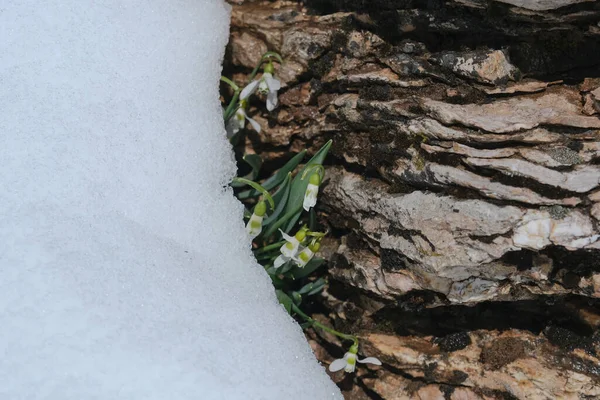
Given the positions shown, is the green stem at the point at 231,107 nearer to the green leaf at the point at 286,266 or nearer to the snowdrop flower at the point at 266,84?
the snowdrop flower at the point at 266,84

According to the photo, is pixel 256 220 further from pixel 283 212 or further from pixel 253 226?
pixel 283 212

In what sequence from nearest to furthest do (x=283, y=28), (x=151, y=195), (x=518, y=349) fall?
(x=151, y=195) < (x=518, y=349) < (x=283, y=28)

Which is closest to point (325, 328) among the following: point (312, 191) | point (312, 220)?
point (312, 220)

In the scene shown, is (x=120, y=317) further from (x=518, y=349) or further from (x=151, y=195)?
(x=518, y=349)

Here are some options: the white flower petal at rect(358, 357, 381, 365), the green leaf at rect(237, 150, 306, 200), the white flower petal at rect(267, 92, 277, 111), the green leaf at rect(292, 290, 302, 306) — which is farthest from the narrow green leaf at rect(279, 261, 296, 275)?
the white flower petal at rect(267, 92, 277, 111)

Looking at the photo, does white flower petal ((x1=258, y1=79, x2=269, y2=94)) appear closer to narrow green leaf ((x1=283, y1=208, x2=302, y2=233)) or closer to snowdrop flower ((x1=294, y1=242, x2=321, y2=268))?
narrow green leaf ((x1=283, y1=208, x2=302, y2=233))

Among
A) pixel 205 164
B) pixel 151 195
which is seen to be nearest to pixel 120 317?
pixel 151 195

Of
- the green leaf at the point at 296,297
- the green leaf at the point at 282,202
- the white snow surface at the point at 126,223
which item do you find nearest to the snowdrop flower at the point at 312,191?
the green leaf at the point at 282,202
